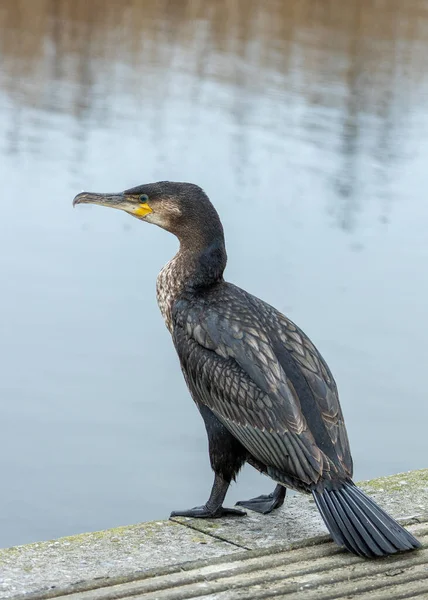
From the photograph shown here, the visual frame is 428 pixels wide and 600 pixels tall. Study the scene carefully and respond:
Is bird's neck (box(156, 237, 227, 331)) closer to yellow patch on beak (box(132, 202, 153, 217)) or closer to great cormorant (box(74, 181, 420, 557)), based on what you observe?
great cormorant (box(74, 181, 420, 557))

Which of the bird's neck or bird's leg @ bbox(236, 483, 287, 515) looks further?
the bird's neck

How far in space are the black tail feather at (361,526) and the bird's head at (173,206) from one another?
1.08 m

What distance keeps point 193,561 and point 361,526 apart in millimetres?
465

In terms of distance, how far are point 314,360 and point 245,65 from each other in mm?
10212

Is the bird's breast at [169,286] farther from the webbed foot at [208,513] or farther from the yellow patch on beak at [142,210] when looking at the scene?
the webbed foot at [208,513]

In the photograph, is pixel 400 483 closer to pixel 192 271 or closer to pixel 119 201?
pixel 192 271

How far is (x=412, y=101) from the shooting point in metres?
12.7

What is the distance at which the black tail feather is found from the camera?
144 inches

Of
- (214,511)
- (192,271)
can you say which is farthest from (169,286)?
(214,511)

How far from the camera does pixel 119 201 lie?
15.3ft

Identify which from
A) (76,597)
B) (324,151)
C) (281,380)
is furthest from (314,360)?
(324,151)

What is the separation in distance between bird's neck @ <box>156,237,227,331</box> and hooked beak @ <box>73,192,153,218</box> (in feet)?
0.78

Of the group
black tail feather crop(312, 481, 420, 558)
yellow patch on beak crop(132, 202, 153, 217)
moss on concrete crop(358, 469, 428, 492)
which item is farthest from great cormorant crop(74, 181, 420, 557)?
moss on concrete crop(358, 469, 428, 492)

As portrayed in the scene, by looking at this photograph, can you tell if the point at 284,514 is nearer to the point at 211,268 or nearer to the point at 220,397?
the point at 220,397
